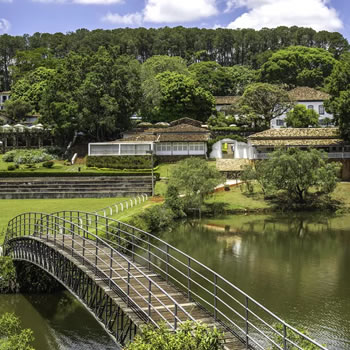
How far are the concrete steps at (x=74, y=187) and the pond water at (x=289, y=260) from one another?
35.5 feet

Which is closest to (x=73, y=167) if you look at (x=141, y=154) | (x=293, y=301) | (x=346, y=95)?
(x=141, y=154)

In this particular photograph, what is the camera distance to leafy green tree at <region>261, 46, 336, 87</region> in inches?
3733

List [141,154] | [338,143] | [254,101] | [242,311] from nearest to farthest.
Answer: [242,311], [338,143], [141,154], [254,101]

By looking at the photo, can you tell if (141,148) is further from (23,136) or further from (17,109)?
(17,109)

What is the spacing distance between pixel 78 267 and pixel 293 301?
1023 centimetres

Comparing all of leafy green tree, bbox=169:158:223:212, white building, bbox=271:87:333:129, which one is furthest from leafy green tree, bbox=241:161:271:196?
white building, bbox=271:87:333:129

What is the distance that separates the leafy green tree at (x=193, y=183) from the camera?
143 ft

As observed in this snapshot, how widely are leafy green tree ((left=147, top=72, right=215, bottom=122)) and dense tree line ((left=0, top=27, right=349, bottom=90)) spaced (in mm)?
49429

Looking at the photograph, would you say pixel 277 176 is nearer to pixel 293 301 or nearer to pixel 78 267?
pixel 293 301

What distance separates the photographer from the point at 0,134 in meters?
70.2

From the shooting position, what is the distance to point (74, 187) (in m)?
51.5

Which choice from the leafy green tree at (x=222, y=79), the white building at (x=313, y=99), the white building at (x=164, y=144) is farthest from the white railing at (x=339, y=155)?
the leafy green tree at (x=222, y=79)

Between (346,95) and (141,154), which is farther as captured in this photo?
(141,154)

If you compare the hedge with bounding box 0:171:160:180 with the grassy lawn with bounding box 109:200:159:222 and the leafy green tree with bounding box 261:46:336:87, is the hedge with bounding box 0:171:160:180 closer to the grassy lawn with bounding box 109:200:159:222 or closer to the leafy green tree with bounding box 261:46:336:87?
the grassy lawn with bounding box 109:200:159:222
